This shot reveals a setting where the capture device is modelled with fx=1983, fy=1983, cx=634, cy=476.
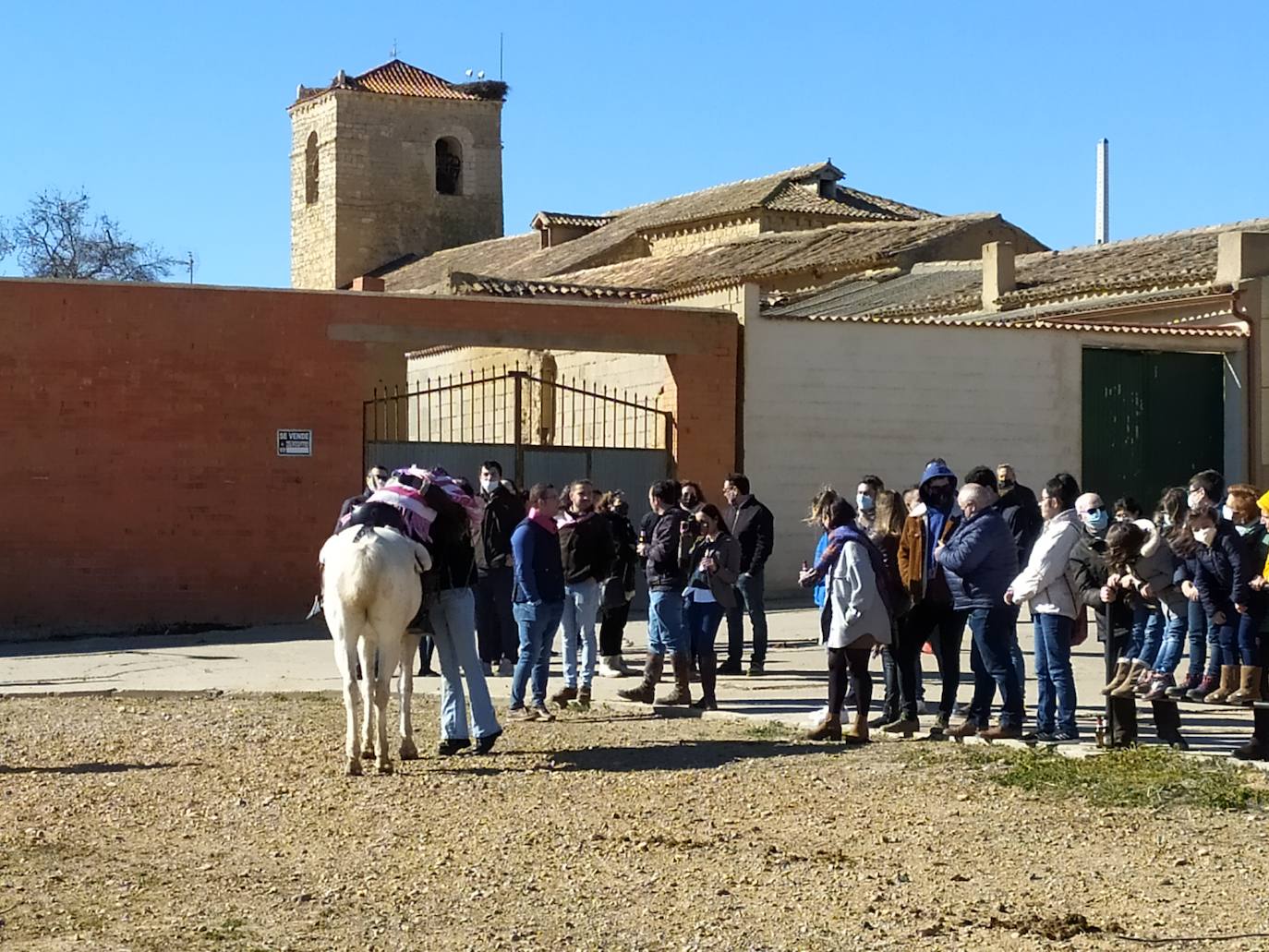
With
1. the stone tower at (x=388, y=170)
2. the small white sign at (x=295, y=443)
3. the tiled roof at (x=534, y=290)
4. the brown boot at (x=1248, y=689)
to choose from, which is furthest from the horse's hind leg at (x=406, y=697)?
the stone tower at (x=388, y=170)

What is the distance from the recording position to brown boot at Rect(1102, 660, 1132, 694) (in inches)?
447

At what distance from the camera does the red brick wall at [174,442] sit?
21141mm

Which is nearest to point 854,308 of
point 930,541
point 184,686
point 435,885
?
point 184,686

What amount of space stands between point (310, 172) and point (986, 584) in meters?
57.1

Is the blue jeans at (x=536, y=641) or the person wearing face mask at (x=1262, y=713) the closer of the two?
the person wearing face mask at (x=1262, y=713)

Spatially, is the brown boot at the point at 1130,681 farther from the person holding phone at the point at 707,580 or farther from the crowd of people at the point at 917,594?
the person holding phone at the point at 707,580

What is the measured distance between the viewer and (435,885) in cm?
807

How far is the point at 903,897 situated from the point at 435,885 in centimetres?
189

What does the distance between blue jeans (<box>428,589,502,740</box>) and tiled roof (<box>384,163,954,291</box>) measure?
32.1 m

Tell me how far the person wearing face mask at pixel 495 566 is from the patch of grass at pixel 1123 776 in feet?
15.4

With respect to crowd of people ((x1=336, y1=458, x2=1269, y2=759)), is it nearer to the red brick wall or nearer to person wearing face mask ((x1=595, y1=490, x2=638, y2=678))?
person wearing face mask ((x1=595, y1=490, x2=638, y2=678))

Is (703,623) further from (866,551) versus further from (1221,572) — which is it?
(1221,572)

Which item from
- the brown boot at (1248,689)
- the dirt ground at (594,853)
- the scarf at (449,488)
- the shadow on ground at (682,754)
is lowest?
the dirt ground at (594,853)

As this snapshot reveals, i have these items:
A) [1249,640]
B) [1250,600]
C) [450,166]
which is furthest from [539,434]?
[450,166]
